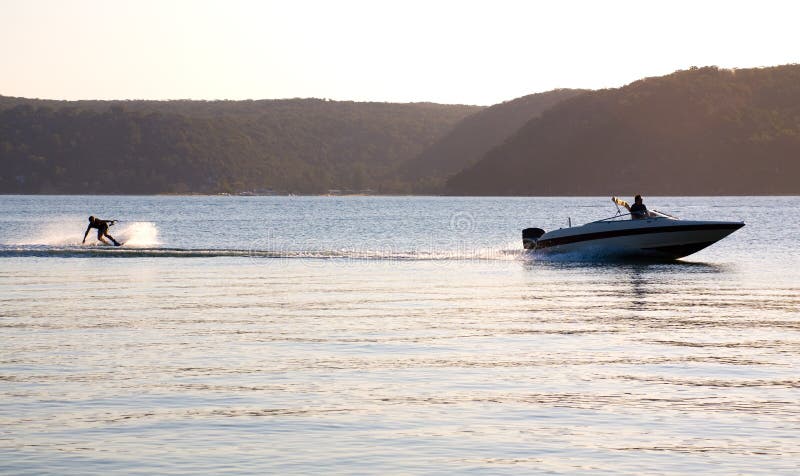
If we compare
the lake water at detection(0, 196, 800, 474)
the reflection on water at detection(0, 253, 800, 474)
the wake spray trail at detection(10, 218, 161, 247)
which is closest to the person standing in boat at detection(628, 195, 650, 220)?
the lake water at detection(0, 196, 800, 474)

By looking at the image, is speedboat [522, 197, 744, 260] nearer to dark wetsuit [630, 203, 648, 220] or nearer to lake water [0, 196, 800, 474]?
dark wetsuit [630, 203, 648, 220]

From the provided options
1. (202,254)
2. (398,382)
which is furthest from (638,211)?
(398,382)

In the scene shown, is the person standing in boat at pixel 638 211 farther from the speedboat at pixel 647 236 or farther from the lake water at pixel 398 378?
the lake water at pixel 398 378

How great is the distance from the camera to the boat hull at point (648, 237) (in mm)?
41156

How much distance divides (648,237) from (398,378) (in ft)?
89.5

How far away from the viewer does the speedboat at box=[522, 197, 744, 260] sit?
135 ft

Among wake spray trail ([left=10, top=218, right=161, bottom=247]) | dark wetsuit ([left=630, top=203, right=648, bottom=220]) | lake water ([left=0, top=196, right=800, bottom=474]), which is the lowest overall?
lake water ([left=0, top=196, right=800, bottom=474])

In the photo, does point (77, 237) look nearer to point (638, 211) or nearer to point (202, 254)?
point (202, 254)

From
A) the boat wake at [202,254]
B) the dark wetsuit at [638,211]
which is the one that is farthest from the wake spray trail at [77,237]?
the dark wetsuit at [638,211]

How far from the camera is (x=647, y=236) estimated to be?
4122 cm

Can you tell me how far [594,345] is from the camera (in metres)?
18.4

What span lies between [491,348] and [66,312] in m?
9.36

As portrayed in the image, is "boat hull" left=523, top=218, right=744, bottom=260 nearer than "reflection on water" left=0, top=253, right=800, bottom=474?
No

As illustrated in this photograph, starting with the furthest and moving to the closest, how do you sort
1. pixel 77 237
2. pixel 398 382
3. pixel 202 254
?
pixel 77 237, pixel 202 254, pixel 398 382
